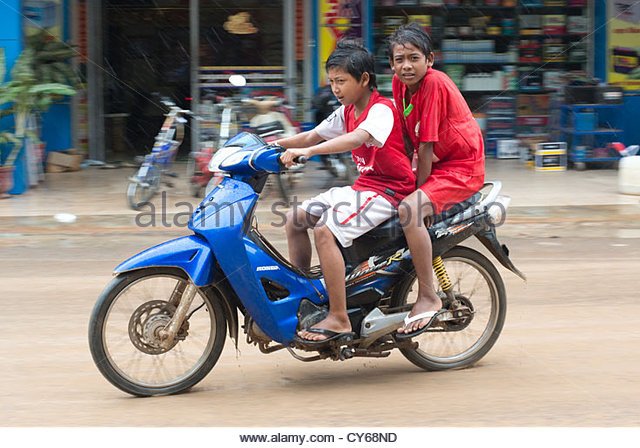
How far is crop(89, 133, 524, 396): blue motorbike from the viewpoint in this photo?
4668mm

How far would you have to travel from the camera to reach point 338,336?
486cm

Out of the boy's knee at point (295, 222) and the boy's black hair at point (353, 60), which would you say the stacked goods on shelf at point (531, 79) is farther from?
the boy's knee at point (295, 222)

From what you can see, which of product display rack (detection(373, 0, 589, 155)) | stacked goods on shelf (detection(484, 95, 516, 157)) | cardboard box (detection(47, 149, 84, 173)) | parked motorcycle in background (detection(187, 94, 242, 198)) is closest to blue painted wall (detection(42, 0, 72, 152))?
cardboard box (detection(47, 149, 84, 173))

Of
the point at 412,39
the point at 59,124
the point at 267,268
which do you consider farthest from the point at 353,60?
the point at 59,124

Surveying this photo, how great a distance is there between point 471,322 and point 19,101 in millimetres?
7652

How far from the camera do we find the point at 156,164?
36.0ft

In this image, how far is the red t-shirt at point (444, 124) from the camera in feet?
16.0

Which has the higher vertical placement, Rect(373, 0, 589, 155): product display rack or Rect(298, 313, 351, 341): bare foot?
Rect(373, 0, 589, 155): product display rack

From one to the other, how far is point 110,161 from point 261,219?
497 cm

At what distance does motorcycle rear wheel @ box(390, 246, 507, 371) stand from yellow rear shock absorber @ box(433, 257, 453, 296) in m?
0.04

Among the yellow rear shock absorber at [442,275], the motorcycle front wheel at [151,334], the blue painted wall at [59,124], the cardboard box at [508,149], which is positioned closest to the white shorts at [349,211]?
the yellow rear shock absorber at [442,275]

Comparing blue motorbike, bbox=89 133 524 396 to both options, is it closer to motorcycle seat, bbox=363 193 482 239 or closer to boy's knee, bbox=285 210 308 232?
motorcycle seat, bbox=363 193 482 239

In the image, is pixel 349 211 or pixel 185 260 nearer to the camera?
pixel 185 260

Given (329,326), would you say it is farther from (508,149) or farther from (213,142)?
(508,149)
